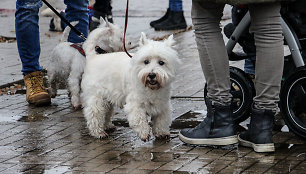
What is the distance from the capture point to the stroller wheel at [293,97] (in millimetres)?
4715

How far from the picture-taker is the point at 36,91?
634 cm

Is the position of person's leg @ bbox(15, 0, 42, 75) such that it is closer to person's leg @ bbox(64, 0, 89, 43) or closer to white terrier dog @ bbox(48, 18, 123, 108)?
white terrier dog @ bbox(48, 18, 123, 108)

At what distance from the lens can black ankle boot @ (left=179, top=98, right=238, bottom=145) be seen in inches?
→ 183

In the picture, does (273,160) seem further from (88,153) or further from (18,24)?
(18,24)

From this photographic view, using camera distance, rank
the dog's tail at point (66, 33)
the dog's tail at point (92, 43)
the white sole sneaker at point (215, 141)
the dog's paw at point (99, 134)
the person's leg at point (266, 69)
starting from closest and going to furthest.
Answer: the person's leg at point (266, 69), the white sole sneaker at point (215, 141), the dog's paw at point (99, 134), the dog's tail at point (92, 43), the dog's tail at point (66, 33)

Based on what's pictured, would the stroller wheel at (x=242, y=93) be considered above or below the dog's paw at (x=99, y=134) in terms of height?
above

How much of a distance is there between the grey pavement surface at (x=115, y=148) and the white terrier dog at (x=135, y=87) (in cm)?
14

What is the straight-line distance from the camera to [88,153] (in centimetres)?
468

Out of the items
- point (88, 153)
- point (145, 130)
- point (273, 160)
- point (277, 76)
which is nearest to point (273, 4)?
point (277, 76)

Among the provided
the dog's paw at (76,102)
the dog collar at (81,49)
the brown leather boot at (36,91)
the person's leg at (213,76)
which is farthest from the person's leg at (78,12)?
the person's leg at (213,76)

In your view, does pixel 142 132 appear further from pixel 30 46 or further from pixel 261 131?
pixel 30 46

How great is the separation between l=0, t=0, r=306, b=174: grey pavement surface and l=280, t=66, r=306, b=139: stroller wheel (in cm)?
11

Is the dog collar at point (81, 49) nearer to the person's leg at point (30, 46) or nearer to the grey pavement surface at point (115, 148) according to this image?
the person's leg at point (30, 46)

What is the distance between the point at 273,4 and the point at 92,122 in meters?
1.75
